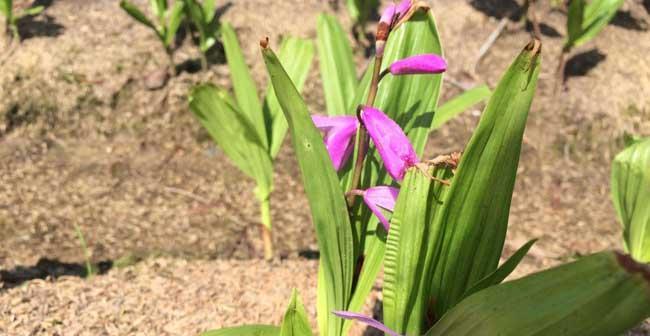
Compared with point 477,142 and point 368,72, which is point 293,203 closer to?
point 368,72

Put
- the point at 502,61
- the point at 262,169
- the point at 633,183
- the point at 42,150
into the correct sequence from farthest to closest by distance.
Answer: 1. the point at 502,61
2. the point at 42,150
3. the point at 262,169
4. the point at 633,183

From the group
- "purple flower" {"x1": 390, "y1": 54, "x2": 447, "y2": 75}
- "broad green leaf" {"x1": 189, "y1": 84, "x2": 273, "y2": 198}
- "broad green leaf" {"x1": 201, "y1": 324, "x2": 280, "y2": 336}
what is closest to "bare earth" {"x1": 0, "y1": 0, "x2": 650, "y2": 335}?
"broad green leaf" {"x1": 189, "y1": 84, "x2": 273, "y2": 198}

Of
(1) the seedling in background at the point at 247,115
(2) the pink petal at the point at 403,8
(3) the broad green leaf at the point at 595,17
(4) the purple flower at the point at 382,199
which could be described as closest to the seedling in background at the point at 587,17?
(3) the broad green leaf at the point at 595,17

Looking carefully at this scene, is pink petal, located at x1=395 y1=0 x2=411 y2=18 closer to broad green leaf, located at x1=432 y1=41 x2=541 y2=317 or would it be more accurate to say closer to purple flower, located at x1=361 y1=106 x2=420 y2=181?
purple flower, located at x1=361 y1=106 x2=420 y2=181

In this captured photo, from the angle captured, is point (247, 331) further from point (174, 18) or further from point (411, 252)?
point (174, 18)

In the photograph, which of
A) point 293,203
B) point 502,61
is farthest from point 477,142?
point 502,61

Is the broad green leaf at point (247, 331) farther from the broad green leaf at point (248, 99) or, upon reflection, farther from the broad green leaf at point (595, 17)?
the broad green leaf at point (595, 17)
